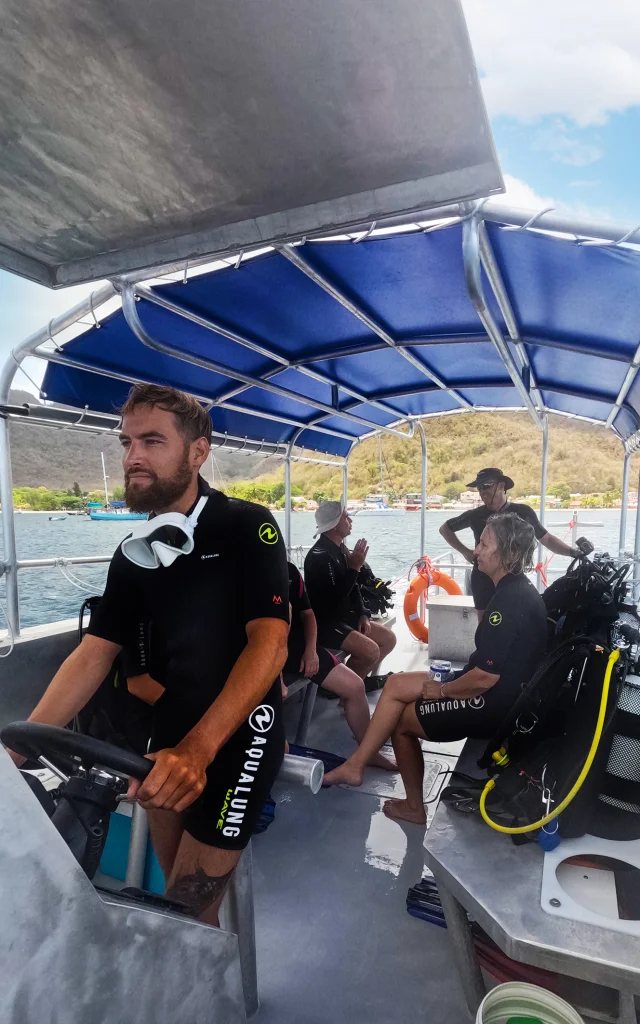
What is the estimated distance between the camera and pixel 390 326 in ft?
12.3

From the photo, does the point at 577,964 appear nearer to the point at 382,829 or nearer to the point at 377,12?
the point at 382,829

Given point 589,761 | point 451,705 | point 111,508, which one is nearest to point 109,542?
point 111,508

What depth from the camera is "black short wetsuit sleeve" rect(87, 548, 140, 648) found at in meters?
1.62

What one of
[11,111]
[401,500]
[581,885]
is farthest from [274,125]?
[401,500]

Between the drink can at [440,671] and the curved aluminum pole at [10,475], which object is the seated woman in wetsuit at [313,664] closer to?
the drink can at [440,671]

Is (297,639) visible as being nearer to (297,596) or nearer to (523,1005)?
(297,596)

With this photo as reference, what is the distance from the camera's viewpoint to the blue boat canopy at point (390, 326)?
2.53 m

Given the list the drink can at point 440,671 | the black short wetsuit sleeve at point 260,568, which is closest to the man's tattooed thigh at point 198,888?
the black short wetsuit sleeve at point 260,568

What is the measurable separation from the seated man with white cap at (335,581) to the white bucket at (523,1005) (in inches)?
106

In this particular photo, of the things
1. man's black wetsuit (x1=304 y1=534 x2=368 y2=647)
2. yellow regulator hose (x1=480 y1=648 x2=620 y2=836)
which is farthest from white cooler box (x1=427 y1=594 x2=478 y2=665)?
yellow regulator hose (x1=480 y1=648 x2=620 y2=836)

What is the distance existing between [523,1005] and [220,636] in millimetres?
1051

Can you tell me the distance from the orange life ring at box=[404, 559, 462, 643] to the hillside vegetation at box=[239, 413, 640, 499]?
4391 centimetres

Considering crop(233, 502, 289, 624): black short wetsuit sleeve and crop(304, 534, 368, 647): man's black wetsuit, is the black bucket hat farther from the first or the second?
crop(233, 502, 289, 624): black short wetsuit sleeve

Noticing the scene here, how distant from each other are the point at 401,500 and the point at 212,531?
166ft
